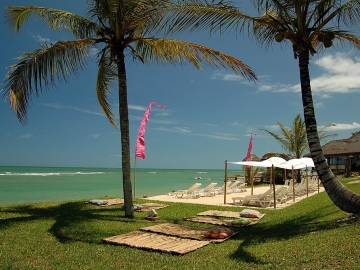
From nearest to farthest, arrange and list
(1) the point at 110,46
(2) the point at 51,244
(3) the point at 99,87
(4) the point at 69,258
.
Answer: (4) the point at 69,258
(2) the point at 51,244
(1) the point at 110,46
(3) the point at 99,87

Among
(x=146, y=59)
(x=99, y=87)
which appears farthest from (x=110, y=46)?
(x=99, y=87)

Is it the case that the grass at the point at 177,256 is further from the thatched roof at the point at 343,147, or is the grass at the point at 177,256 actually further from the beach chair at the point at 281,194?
the thatched roof at the point at 343,147

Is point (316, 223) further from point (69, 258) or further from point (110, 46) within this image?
point (110, 46)

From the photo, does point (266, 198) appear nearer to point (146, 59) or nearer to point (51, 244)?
point (146, 59)

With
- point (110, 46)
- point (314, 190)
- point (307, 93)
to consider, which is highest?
point (110, 46)

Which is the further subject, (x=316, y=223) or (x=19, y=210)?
(x=19, y=210)

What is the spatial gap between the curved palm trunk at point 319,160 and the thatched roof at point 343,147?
21.0m

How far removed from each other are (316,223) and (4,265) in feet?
19.2

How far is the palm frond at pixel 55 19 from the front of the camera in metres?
8.73

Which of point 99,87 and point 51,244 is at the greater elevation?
point 99,87

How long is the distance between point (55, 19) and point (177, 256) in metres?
6.73

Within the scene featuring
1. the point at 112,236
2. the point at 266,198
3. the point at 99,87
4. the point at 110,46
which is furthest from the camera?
the point at 266,198

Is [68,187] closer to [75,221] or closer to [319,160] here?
[75,221]

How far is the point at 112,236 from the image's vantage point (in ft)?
22.4
